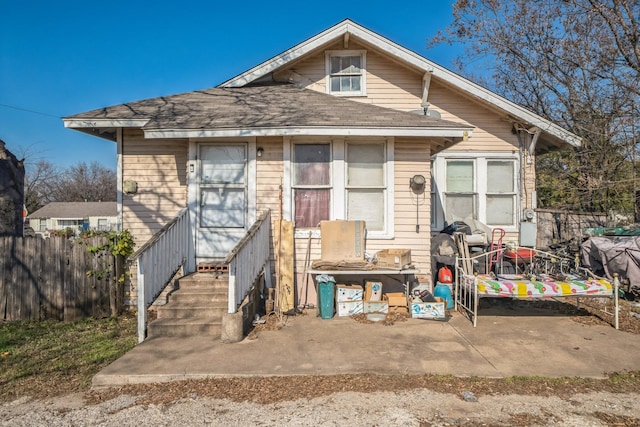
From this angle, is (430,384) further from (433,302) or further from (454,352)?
(433,302)

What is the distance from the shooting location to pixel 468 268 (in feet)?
23.2

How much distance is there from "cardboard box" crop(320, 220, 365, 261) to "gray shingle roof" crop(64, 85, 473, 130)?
5.71 ft

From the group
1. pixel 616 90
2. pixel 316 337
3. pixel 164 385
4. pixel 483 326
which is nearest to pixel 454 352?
pixel 483 326

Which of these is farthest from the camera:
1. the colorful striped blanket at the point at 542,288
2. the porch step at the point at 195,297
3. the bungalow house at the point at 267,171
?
the bungalow house at the point at 267,171

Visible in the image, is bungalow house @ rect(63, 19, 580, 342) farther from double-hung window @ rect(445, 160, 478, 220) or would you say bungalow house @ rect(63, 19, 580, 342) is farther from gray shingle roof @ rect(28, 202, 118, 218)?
gray shingle roof @ rect(28, 202, 118, 218)

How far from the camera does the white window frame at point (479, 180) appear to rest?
9.24 m

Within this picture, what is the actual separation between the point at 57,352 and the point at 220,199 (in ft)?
11.1

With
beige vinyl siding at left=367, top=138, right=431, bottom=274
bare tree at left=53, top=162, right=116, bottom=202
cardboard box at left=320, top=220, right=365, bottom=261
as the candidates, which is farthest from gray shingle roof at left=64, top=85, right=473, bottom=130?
bare tree at left=53, top=162, right=116, bottom=202

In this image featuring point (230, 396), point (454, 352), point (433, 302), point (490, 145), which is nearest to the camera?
point (230, 396)

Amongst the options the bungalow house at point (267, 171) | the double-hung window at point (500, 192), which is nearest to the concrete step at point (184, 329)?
the bungalow house at point (267, 171)

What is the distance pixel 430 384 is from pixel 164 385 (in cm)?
283

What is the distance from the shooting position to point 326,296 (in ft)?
20.7

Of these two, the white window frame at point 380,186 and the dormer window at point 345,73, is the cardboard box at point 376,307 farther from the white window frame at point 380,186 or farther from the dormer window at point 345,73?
the dormer window at point 345,73

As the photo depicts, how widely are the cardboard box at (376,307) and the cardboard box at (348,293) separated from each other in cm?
16
